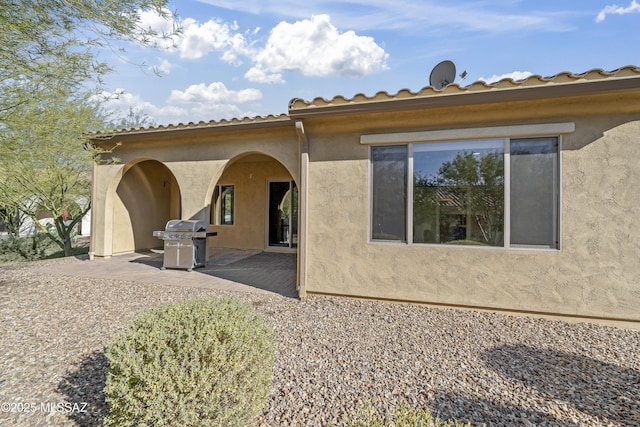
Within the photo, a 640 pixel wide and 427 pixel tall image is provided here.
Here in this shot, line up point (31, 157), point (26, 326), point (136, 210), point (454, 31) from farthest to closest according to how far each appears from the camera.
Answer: point (136, 210) < point (454, 31) < point (31, 157) < point (26, 326)

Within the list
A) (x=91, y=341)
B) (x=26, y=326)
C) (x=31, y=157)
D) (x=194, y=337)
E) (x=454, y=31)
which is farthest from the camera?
(x=454, y=31)

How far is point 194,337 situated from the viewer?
2531mm

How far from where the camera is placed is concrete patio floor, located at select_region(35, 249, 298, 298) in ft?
24.3

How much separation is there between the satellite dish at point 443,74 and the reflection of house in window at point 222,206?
377 inches

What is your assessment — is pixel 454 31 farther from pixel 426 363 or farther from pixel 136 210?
pixel 136 210

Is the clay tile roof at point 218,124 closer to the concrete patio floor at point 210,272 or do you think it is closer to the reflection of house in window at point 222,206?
the concrete patio floor at point 210,272

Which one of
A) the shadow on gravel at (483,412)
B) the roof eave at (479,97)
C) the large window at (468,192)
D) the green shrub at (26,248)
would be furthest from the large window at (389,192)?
the green shrub at (26,248)

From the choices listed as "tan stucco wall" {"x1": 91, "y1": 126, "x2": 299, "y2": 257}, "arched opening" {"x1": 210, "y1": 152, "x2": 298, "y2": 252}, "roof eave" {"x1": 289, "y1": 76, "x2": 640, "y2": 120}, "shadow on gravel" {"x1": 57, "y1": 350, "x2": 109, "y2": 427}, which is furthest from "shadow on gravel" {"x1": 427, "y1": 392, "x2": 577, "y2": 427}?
"arched opening" {"x1": 210, "y1": 152, "x2": 298, "y2": 252}

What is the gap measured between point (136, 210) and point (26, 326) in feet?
25.3

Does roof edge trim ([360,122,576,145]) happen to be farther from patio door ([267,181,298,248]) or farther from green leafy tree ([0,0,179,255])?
patio door ([267,181,298,248])

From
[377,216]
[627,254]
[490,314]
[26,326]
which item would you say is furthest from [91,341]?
[627,254]

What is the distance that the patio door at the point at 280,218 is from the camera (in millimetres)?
12727

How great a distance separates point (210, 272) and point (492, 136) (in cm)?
800

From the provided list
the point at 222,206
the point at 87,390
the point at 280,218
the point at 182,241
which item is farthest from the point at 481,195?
the point at 222,206
